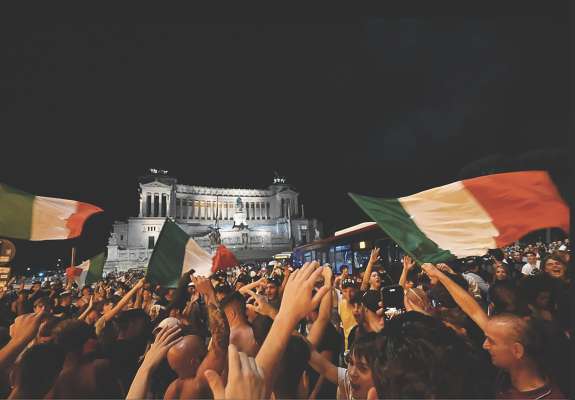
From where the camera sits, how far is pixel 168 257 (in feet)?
22.1

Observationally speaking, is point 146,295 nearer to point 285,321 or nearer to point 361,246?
point 285,321

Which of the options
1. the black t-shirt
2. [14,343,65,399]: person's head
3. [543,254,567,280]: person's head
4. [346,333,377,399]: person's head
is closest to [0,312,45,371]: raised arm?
[14,343,65,399]: person's head

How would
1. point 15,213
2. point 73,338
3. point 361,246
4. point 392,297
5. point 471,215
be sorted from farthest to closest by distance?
point 361,246 → point 392,297 → point 15,213 → point 471,215 → point 73,338

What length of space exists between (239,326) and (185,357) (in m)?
1.05

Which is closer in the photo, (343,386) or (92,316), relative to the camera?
(343,386)

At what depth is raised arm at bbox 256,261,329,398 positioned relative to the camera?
5.60 feet

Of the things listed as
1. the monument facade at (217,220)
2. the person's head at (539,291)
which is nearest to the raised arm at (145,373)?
the person's head at (539,291)

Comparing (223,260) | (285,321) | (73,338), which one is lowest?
(73,338)

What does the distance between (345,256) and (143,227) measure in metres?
68.5

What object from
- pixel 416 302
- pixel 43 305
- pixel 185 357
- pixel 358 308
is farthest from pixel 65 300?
pixel 416 302

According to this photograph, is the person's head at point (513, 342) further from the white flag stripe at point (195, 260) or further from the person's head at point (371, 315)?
the white flag stripe at point (195, 260)

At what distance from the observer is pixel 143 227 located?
78812 mm

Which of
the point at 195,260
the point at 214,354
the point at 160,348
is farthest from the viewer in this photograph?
the point at 195,260

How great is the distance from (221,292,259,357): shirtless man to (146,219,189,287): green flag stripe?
3118mm
